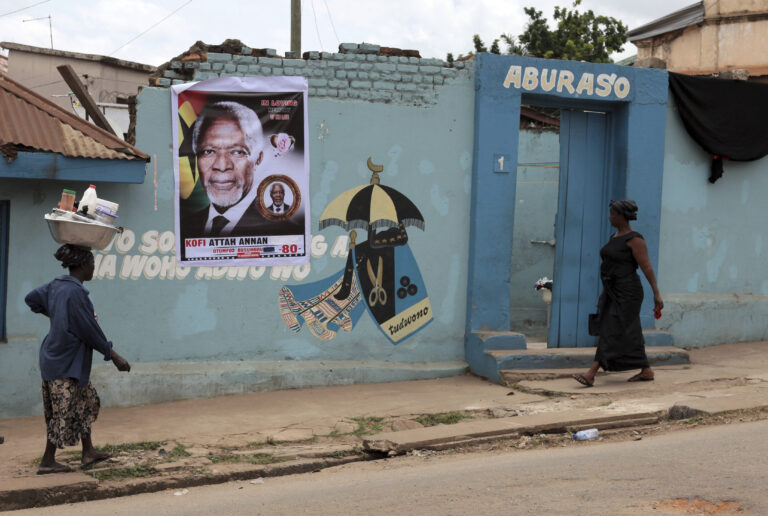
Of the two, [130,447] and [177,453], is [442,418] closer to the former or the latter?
[177,453]

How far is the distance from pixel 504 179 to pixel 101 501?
18.1 ft

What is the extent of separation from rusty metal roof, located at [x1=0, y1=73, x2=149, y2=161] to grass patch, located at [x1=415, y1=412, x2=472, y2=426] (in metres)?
3.42

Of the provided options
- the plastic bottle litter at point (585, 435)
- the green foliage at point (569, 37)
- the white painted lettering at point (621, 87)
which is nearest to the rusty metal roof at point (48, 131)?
the plastic bottle litter at point (585, 435)

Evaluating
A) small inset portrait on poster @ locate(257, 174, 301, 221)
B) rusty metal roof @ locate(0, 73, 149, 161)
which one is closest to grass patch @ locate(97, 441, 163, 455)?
rusty metal roof @ locate(0, 73, 149, 161)

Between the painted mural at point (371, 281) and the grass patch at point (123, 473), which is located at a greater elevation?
the painted mural at point (371, 281)

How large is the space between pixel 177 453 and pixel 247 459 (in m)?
0.55

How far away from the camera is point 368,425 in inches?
285

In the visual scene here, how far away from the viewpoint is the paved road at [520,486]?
4.74m

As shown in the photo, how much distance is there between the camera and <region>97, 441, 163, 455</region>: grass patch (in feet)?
21.0

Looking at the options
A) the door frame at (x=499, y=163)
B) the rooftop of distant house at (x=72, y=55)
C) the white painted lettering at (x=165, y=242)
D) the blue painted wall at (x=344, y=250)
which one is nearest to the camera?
the blue painted wall at (x=344, y=250)

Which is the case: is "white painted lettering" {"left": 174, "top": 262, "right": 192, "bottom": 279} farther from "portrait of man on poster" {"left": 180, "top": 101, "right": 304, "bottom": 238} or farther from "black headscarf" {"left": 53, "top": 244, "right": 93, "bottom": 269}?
"black headscarf" {"left": 53, "top": 244, "right": 93, "bottom": 269}

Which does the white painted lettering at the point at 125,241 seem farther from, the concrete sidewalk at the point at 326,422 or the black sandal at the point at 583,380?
the black sandal at the point at 583,380

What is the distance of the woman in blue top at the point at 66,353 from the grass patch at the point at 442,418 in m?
2.79

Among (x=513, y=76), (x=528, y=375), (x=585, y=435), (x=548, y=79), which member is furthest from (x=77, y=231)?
(x=548, y=79)
